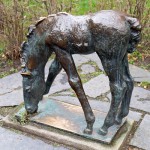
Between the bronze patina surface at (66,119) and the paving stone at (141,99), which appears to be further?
the paving stone at (141,99)

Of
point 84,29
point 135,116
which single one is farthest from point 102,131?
point 84,29

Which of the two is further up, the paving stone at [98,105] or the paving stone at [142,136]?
the paving stone at [98,105]

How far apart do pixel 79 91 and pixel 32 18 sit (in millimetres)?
3056

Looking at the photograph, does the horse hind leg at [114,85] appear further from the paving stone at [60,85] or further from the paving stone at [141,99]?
the paving stone at [60,85]

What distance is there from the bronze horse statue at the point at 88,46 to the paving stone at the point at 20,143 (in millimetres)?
430

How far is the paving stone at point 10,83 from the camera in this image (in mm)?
4113

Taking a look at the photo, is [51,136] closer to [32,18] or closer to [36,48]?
[36,48]

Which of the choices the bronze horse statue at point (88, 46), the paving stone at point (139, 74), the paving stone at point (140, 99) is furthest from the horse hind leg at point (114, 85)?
the paving stone at point (139, 74)

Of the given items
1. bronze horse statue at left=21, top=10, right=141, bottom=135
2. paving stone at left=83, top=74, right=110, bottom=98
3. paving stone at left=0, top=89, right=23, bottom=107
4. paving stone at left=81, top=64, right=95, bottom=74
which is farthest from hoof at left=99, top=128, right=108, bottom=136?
paving stone at left=81, top=64, right=95, bottom=74

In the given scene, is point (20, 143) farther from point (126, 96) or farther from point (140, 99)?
point (140, 99)

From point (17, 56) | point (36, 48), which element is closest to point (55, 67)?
point (36, 48)

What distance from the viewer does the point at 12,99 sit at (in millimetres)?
3865

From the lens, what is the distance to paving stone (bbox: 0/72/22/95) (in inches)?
162

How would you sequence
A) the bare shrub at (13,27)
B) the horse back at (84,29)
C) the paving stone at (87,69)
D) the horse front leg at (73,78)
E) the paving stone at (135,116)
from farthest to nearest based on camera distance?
the bare shrub at (13,27) → the paving stone at (87,69) → the paving stone at (135,116) → the horse front leg at (73,78) → the horse back at (84,29)
